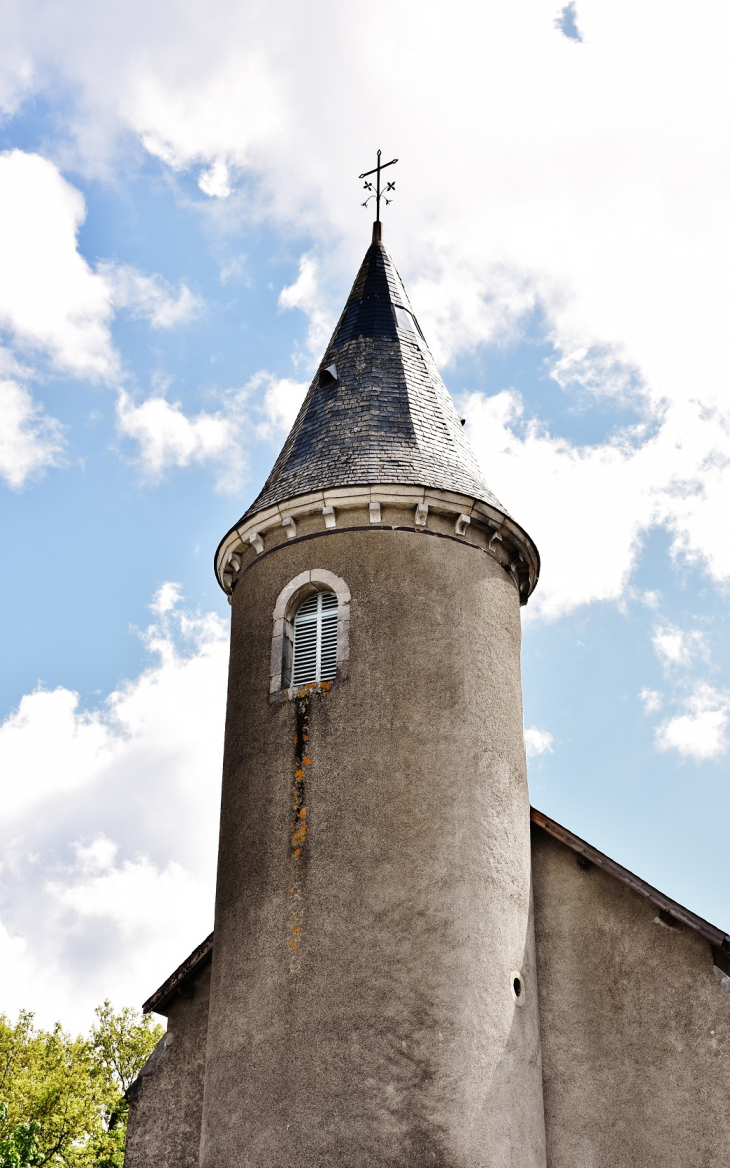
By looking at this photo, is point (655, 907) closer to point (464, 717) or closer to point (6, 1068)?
point (464, 717)

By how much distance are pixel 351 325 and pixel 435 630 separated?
21.9ft

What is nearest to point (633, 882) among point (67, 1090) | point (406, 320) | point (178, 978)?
point (178, 978)

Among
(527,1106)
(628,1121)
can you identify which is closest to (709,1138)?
(628,1121)

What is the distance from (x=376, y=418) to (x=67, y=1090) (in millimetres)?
21046

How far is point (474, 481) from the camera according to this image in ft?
52.0

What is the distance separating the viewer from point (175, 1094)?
48.1ft

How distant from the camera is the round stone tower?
38.0 ft

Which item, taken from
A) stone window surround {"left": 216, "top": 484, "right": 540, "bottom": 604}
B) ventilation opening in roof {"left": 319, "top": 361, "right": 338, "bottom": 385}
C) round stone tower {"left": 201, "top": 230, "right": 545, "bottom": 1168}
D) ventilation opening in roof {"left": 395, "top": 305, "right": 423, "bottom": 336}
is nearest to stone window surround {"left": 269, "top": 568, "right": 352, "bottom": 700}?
round stone tower {"left": 201, "top": 230, "right": 545, "bottom": 1168}

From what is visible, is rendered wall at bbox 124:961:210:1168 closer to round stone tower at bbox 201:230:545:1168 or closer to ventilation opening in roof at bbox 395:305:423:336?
round stone tower at bbox 201:230:545:1168

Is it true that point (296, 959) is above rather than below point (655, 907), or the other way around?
below

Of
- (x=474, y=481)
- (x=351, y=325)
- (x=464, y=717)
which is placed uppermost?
(x=351, y=325)

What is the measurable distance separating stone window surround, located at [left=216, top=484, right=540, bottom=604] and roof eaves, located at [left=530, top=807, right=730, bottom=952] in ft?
11.1

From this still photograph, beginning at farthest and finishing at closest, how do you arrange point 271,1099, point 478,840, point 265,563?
1. point 265,563
2. point 478,840
3. point 271,1099

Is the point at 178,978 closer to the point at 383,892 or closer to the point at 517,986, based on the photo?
the point at 383,892
